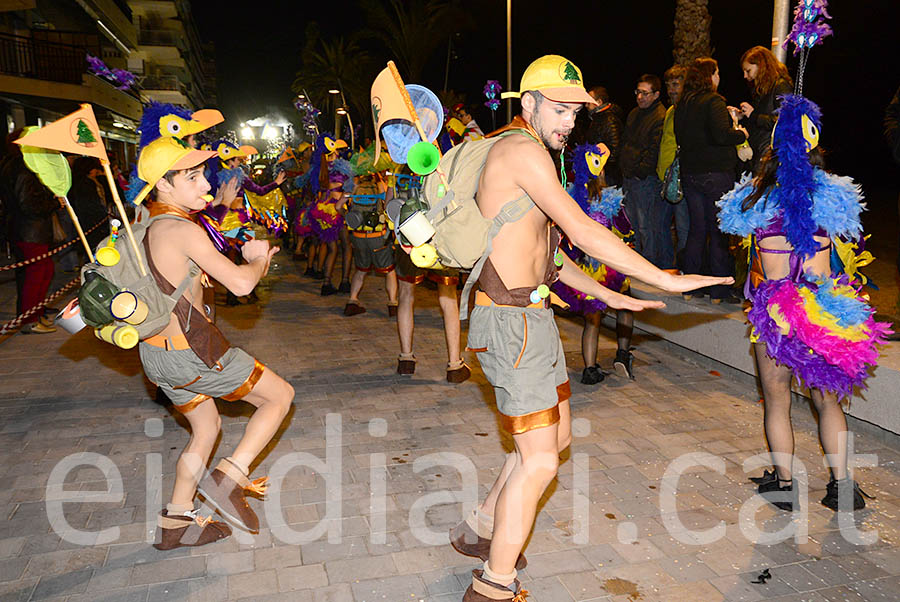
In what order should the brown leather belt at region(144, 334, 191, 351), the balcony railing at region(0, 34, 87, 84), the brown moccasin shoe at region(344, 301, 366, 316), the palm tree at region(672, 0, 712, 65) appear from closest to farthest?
1. the brown leather belt at region(144, 334, 191, 351)
2. the brown moccasin shoe at region(344, 301, 366, 316)
3. the palm tree at region(672, 0, 712, 65)
4. the balcony railing at region(0, 34, 87, 84)

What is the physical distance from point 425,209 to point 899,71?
33.2 meters

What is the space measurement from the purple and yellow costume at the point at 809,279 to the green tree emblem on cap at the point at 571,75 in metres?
1.54

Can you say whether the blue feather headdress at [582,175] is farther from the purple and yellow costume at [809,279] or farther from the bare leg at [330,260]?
the bare leg at [330,260]

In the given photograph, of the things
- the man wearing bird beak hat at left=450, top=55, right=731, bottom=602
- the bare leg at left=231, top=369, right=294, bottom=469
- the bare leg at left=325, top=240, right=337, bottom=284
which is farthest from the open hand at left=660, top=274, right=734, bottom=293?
the bare leg at left=325, top=240, right=337, bottom=284

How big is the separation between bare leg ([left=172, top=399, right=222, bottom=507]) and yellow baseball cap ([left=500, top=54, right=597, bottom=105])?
2.28 m

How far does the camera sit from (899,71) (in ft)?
95.0

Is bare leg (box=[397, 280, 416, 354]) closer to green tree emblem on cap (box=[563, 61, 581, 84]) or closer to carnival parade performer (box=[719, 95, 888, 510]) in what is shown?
carnival parade performer (box=[719, 95, 888, 510])

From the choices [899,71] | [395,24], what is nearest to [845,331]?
[395,24]

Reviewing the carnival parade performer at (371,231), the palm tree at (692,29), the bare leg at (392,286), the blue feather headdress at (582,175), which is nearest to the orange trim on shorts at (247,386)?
the blue feather headdress at (582,175)

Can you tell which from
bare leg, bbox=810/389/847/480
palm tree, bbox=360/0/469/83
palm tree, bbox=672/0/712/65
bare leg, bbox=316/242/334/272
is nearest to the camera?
bare leg, bbox=810/389/847/480

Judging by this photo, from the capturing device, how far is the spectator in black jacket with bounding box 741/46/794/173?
21.2ft

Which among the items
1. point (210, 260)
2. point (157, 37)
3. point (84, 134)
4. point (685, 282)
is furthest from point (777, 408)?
point (157, 37)

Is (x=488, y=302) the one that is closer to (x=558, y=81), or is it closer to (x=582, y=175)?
(x=558, y=81)

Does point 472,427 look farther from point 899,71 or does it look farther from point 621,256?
point 899,71
